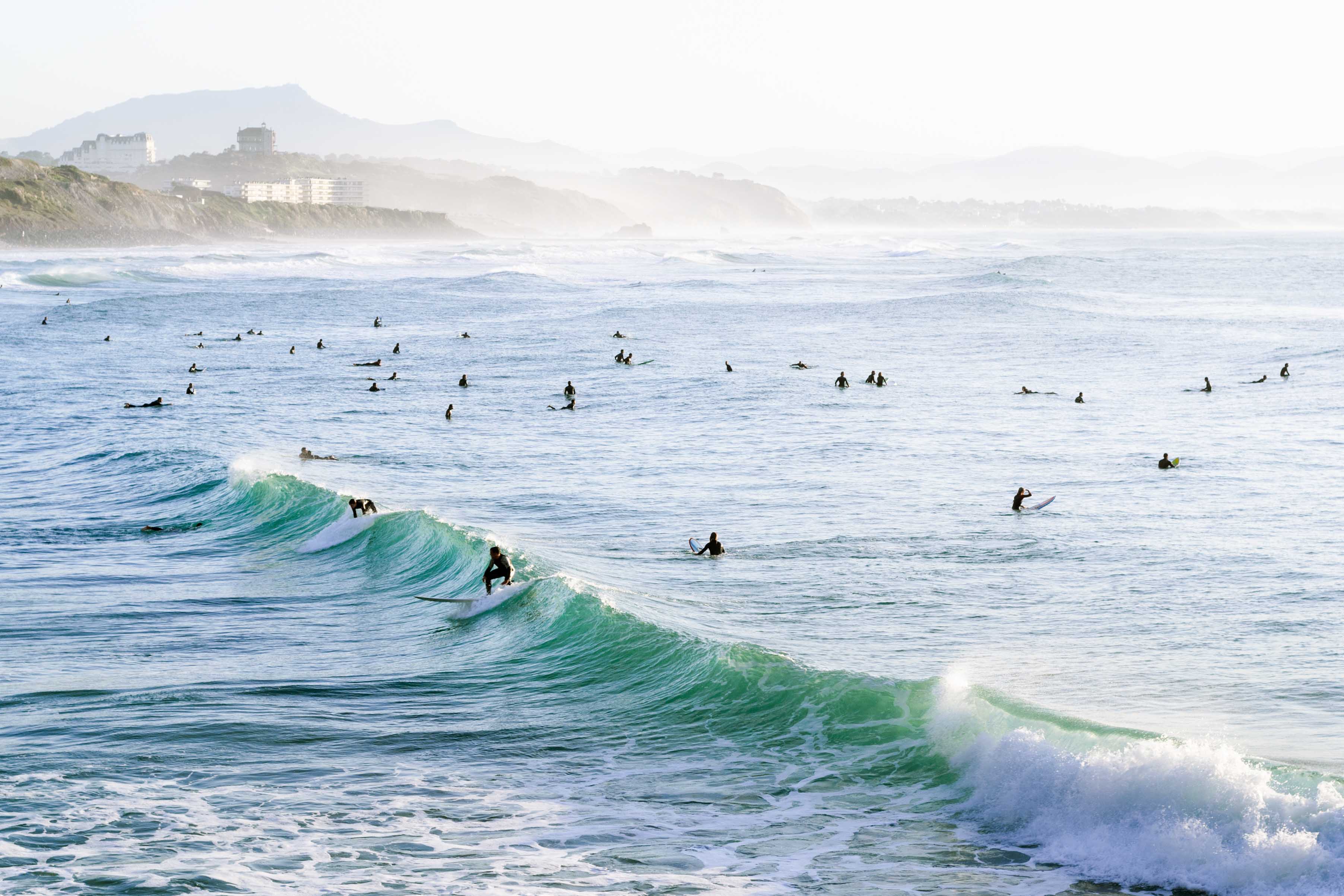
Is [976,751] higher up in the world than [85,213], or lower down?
lower down

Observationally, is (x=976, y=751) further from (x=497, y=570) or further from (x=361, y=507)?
(x=361, y=507)

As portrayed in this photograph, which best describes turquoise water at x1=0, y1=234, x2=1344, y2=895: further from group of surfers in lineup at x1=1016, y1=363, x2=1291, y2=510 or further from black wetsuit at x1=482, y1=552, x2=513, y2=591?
black wetsuit at x1=482, y1=552, x2=513, y2=591

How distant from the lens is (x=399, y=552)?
2091cm

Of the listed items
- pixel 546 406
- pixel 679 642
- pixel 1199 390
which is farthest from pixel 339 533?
pixel 1199 390

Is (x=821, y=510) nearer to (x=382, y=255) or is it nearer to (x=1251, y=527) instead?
(x=1251, y=527)

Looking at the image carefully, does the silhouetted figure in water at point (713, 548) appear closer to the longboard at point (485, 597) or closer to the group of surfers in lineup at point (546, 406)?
the group of surfers in lineup at point (546, 406)

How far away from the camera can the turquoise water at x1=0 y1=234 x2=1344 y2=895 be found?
10.3 m

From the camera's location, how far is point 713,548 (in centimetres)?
2042

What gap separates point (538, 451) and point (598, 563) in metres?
11.6

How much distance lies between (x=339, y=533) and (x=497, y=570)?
503cm

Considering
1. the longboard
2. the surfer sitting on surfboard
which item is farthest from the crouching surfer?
the surfer sitting on surfboard

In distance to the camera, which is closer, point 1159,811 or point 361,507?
point 1159,811

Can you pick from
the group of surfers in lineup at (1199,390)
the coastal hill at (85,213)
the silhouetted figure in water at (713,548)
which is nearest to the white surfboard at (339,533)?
the silhouetted figure in water at (713,548)

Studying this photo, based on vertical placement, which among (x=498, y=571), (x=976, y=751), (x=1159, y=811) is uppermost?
(x=498, y=571)
